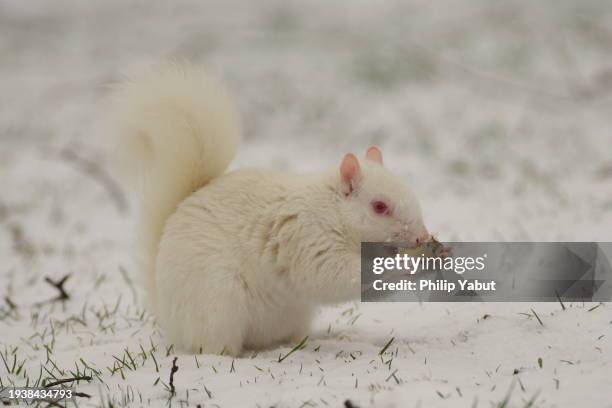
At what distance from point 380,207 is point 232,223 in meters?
→ 0.68

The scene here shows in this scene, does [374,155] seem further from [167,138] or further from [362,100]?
[362,100]

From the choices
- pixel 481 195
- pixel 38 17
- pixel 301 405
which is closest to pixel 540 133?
pixel 481 195

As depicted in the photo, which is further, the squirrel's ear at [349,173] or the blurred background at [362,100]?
the blurred background at [362,100]

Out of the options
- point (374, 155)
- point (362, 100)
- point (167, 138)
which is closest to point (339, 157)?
point (362, 100)

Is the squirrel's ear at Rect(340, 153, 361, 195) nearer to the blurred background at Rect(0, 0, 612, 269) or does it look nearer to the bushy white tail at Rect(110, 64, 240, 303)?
the bushy white tail at Rect(110, 64, 240, 303)

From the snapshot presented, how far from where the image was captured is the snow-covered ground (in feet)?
7.89

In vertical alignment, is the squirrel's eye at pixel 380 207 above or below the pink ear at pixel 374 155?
below

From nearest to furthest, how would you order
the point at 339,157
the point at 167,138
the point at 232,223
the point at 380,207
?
the point at 380,207 < the point at 232,223 < the point at 167,138 < the point at 339,157

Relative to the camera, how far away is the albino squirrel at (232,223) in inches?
111

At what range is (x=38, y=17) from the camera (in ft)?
51.8

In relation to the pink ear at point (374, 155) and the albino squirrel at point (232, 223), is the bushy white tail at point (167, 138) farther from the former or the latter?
the pink ear at point (374, 155)

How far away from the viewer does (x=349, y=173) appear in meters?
2.90

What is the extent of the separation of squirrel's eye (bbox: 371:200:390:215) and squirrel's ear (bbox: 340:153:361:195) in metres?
0.13

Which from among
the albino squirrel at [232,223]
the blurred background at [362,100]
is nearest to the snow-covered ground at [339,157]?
the blurred background at [362,100]
